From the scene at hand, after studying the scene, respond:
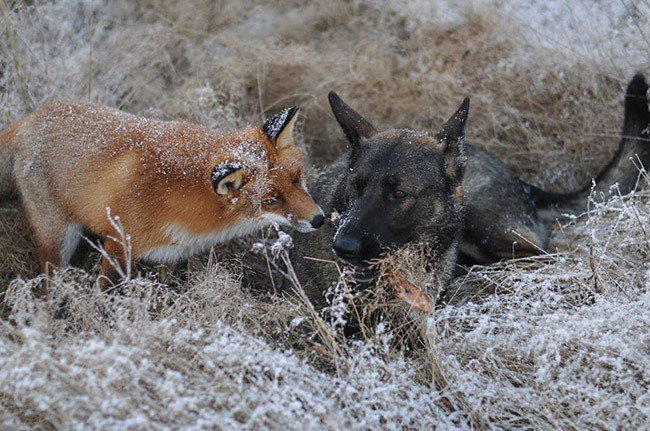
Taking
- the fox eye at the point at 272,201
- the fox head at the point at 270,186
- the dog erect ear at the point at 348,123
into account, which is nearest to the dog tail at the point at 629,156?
the dog erect ear at the point at 348,123

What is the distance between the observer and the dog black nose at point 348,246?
406 cm

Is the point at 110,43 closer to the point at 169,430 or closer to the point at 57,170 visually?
the point at 57,170

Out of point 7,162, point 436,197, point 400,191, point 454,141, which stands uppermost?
point 7,162

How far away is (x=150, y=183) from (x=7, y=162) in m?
1.17

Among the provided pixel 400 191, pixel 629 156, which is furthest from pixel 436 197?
pixel 629 156

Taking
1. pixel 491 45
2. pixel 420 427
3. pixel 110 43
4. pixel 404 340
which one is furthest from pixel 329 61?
pixel 420 427

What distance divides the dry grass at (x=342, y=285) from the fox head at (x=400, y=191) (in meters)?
0.25

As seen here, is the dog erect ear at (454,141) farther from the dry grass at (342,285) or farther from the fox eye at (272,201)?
the fox eye at (272,201)

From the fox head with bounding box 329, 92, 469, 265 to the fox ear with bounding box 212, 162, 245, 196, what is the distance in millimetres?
692

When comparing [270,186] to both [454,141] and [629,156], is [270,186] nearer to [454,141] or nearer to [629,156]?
[454,141]

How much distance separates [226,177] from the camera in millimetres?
4062

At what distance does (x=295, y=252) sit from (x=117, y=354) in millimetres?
2256

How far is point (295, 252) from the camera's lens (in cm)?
521

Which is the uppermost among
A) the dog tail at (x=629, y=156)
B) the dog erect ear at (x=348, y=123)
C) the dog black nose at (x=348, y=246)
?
the dog erect ear at (x=348, y=123)
